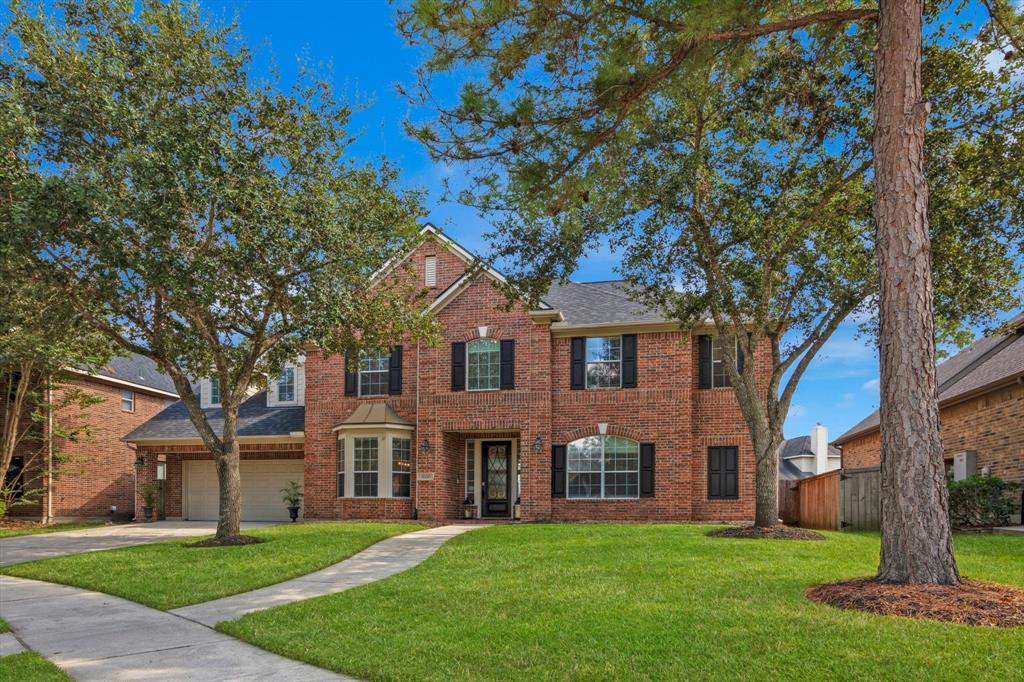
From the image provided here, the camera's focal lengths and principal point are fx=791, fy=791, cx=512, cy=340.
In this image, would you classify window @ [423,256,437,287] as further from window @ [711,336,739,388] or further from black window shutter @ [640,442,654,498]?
window @ [711,336,739,388]

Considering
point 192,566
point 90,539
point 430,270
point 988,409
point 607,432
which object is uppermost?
point 430,270

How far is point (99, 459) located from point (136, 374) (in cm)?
353

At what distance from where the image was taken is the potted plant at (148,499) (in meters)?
24.5

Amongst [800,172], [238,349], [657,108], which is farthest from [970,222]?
[238,349]

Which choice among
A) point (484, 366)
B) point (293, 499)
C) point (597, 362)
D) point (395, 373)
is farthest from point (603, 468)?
point (293, 499)

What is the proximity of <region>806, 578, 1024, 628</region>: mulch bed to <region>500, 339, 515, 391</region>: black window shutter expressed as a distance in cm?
1372

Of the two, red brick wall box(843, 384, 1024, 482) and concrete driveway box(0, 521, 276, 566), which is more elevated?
red brick wall box(843, 384, 1024, 482)

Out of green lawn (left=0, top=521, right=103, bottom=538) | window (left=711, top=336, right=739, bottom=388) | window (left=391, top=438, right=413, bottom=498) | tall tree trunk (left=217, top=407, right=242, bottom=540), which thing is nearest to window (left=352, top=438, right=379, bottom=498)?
window (left=391, top=438, right=413, bottom=498)

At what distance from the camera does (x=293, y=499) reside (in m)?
23.0

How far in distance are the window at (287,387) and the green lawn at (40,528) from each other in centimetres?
638

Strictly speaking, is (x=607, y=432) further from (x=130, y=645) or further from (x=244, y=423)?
(x=130, y=645)

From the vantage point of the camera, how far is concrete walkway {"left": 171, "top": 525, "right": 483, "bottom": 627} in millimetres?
8758

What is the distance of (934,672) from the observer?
17.4 feet

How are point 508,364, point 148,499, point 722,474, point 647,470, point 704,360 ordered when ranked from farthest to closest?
point 148,499 < point 508,364 < point 704,360 < point 647,470 < point 722,474
